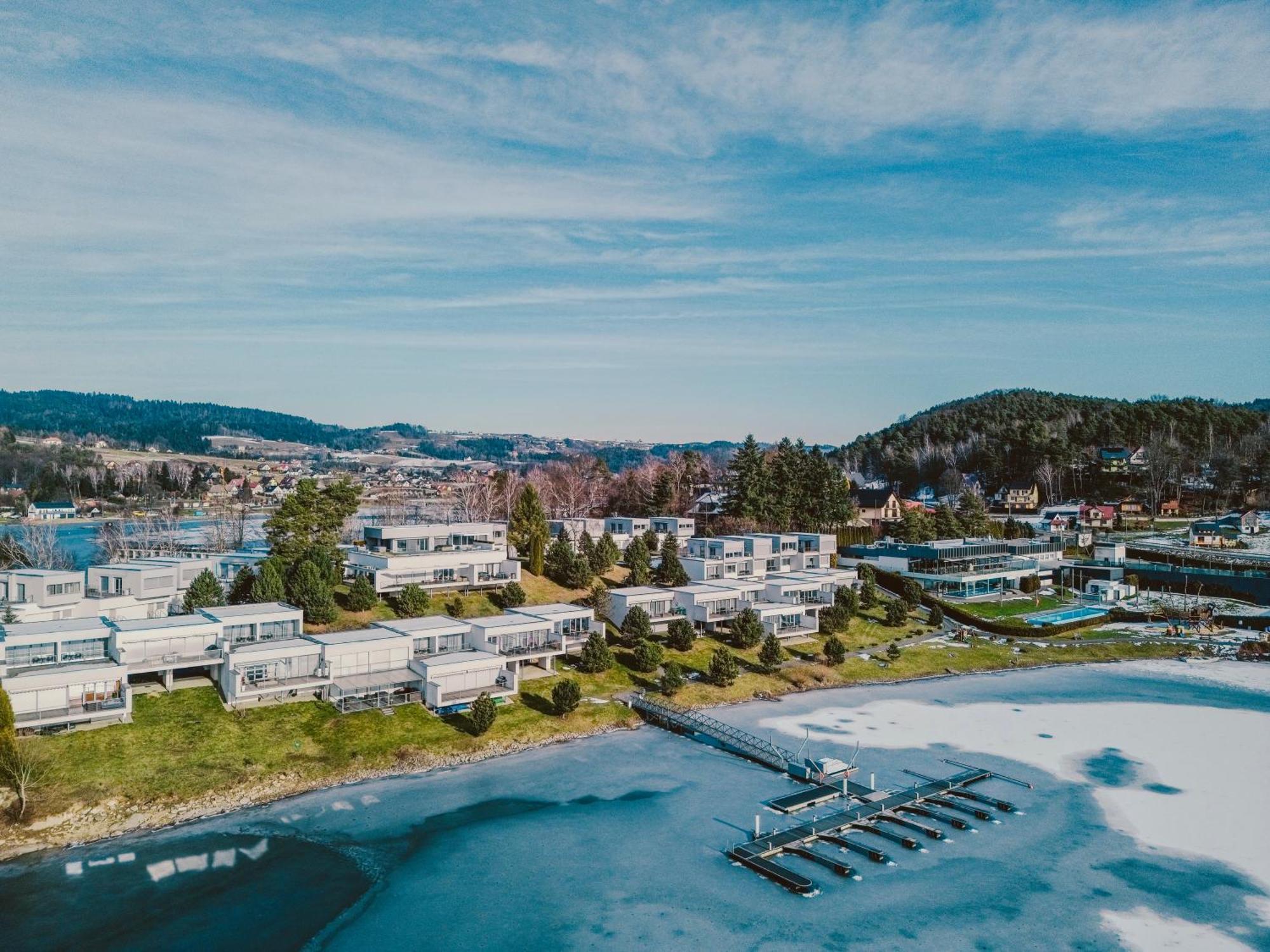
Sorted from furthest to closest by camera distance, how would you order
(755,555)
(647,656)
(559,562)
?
(755,555) < (559,562) < (647,656)

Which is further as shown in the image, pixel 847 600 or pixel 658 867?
pixel 847 600

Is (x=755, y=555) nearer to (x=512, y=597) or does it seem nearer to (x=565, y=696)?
(x=512, y=597)

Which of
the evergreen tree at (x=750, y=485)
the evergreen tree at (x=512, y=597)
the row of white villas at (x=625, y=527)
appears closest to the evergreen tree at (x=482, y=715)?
the evergreen tree at (x=512, y=597)

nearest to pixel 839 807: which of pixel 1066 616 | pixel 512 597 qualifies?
pixel 512 597

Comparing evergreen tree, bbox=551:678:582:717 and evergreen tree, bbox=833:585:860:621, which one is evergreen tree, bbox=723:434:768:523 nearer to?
evergreen tree, bbox=833:585:860:621

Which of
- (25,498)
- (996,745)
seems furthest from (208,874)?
(25,498)
